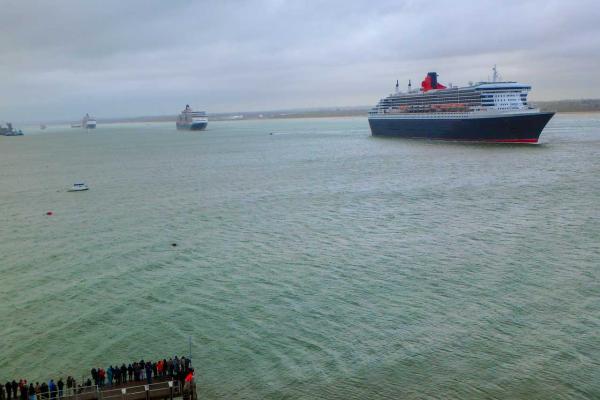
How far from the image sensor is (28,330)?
20.9 meters

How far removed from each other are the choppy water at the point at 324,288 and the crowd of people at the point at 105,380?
3.01 feet

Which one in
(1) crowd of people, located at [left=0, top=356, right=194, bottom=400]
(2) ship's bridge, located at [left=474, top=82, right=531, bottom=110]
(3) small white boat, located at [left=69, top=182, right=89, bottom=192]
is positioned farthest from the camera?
(2) ship's bridge, located at [left=474, top=82, right=531, bottom=110]

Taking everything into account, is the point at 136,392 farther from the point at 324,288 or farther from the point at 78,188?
the point at 78,188

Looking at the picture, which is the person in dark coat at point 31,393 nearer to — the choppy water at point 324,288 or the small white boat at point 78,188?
the choppy water at point 324,288

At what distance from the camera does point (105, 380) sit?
16.8 meters

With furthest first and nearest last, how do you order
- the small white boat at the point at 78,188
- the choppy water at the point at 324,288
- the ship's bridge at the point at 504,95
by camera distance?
the ship's bridge at the point at 504,95 < the small white boat at the point at 78,188 < the choppy water at the point at 324,288

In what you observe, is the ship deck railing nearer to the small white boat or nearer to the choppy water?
the choppy water

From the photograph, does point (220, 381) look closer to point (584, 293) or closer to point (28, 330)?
point (28, 330)

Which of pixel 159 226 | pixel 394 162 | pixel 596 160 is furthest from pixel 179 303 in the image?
pixel 596 160

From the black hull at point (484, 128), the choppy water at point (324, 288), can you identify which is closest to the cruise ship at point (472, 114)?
the black hull at point (484, 128)

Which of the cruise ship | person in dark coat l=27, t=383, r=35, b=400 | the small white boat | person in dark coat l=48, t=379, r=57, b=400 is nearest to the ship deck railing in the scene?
person in dark coat l=48, t=379, r=57, b=400

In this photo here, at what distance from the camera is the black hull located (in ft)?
258

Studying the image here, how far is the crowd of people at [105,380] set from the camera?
15.0 meters

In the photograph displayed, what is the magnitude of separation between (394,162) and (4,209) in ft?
150
